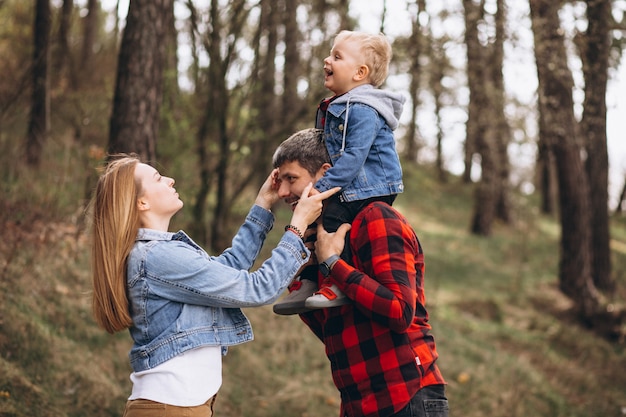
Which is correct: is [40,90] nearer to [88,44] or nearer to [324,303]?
[88,44]

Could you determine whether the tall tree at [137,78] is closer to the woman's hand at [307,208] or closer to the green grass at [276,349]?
the green grass at [276,349]

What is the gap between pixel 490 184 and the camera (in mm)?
17781

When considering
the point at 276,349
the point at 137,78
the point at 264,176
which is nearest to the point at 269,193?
the point at 137,78

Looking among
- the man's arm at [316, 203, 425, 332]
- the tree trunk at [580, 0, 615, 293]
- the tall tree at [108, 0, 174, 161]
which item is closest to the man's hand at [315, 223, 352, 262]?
the man's arm at [316, 203, 425, 332]

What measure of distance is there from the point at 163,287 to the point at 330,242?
706 millimetres

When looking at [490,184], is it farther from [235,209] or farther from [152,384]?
[152,384]

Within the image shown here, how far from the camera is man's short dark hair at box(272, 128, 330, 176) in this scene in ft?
9.73

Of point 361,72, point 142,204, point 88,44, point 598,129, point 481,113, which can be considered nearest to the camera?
point 142,204

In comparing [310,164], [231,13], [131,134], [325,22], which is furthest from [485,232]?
[310,164]

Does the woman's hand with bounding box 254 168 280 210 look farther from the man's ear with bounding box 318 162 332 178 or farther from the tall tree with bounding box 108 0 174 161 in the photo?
the tall tree with bounding box 108 0 174 161

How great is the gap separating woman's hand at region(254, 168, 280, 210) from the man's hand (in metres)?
0.38

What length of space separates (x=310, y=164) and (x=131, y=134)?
3689 mm

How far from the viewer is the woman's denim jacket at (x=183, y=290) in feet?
8.70

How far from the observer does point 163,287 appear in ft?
8.75
